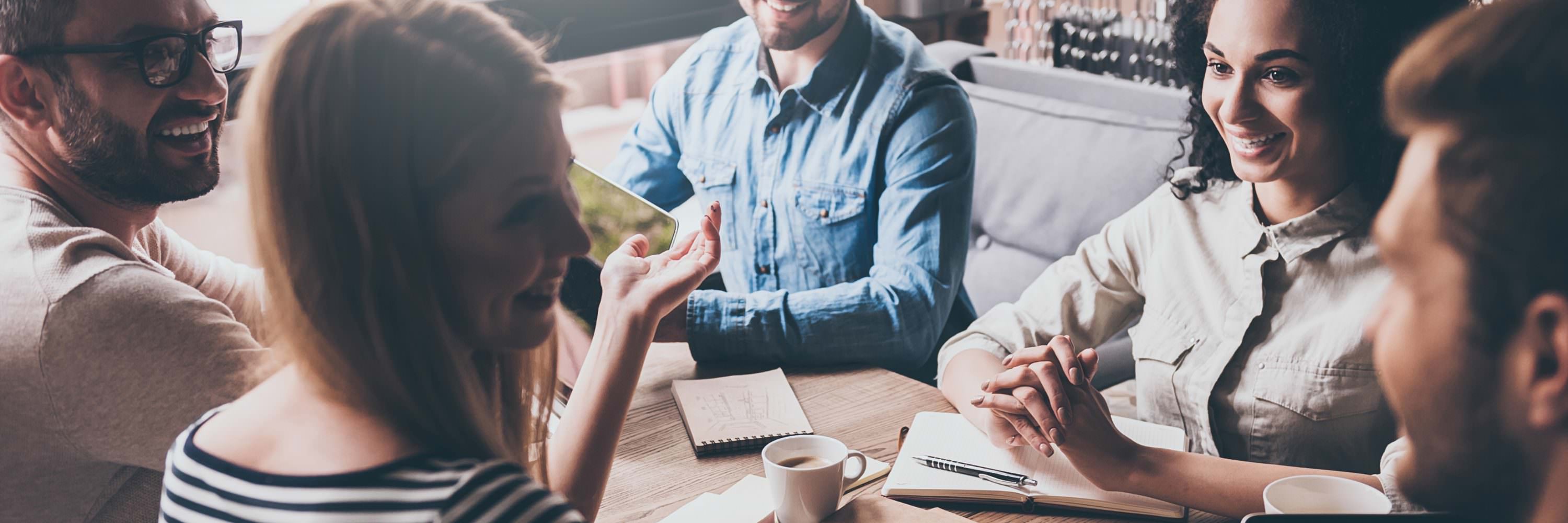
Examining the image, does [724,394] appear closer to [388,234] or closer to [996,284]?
[388,234]

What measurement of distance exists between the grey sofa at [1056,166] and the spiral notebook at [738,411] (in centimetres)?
87

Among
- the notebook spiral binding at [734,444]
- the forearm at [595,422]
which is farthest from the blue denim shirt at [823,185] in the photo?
the forearm at [595,422]

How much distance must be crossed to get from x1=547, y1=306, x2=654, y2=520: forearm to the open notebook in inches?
11.9

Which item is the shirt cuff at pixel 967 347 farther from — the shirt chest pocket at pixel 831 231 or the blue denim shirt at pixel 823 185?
the shirt chest pocket at pixel 831 231

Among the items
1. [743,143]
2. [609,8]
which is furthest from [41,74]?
[609,8]

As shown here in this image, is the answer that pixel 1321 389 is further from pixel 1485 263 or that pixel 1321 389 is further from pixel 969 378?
pixel 1485 263

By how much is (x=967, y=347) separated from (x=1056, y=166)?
1.02 metres

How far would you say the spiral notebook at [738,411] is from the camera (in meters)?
1.25

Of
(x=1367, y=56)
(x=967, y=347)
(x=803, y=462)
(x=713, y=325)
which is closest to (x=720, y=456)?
(x=803, y=462)

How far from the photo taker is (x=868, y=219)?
182 centimetres

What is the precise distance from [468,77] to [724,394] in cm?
75

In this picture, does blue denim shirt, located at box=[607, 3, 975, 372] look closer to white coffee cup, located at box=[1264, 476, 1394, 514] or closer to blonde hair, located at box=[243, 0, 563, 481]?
white coffee cup, located at box=[1264, 476, 1394, 514]

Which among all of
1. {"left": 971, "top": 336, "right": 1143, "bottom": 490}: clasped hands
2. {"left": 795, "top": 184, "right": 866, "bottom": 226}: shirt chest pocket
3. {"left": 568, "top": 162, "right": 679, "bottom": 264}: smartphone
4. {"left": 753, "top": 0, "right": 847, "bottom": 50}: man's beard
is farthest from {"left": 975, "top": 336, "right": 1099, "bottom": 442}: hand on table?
{"left": 753, "top": 0, "right": 847, "bottom": 50}: man's beard

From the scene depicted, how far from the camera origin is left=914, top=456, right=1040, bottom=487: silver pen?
3.70 feet
